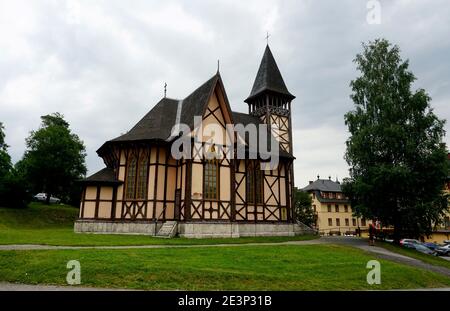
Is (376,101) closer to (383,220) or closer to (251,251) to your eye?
(383,220)

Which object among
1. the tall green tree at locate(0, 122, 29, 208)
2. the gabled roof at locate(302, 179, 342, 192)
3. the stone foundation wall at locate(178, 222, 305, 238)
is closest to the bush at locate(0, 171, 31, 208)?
the tall green tree at locate(0, 122, 29, 208)

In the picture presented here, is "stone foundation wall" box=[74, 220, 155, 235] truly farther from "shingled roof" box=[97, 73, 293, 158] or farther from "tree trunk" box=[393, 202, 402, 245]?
"tree trunk" box=[393, 202, 402, 245]

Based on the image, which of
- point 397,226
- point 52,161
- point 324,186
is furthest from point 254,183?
point 324,186

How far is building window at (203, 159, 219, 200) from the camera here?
2220 cm

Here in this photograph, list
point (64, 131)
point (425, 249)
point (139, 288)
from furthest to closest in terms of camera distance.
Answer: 1. point (64, 131)
2. point (425, 249)
3. point (139, 288)

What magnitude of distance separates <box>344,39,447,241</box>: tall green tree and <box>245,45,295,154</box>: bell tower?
840cm

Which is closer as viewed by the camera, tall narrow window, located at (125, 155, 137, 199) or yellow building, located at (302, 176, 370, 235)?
tall narrow window, located at (125, 155, 137, 199)

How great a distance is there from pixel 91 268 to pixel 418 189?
2140cm

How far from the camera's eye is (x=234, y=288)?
872 centimetres

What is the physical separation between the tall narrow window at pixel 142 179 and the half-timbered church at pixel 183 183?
2.8 inches

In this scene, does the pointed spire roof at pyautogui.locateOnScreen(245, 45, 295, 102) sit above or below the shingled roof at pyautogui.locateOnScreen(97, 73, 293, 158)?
above

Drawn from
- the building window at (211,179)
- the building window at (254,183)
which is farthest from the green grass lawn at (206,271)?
the building window at (254,183)

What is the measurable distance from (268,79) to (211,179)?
17187mm

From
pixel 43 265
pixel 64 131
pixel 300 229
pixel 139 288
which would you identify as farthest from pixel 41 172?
pixel 139 288
